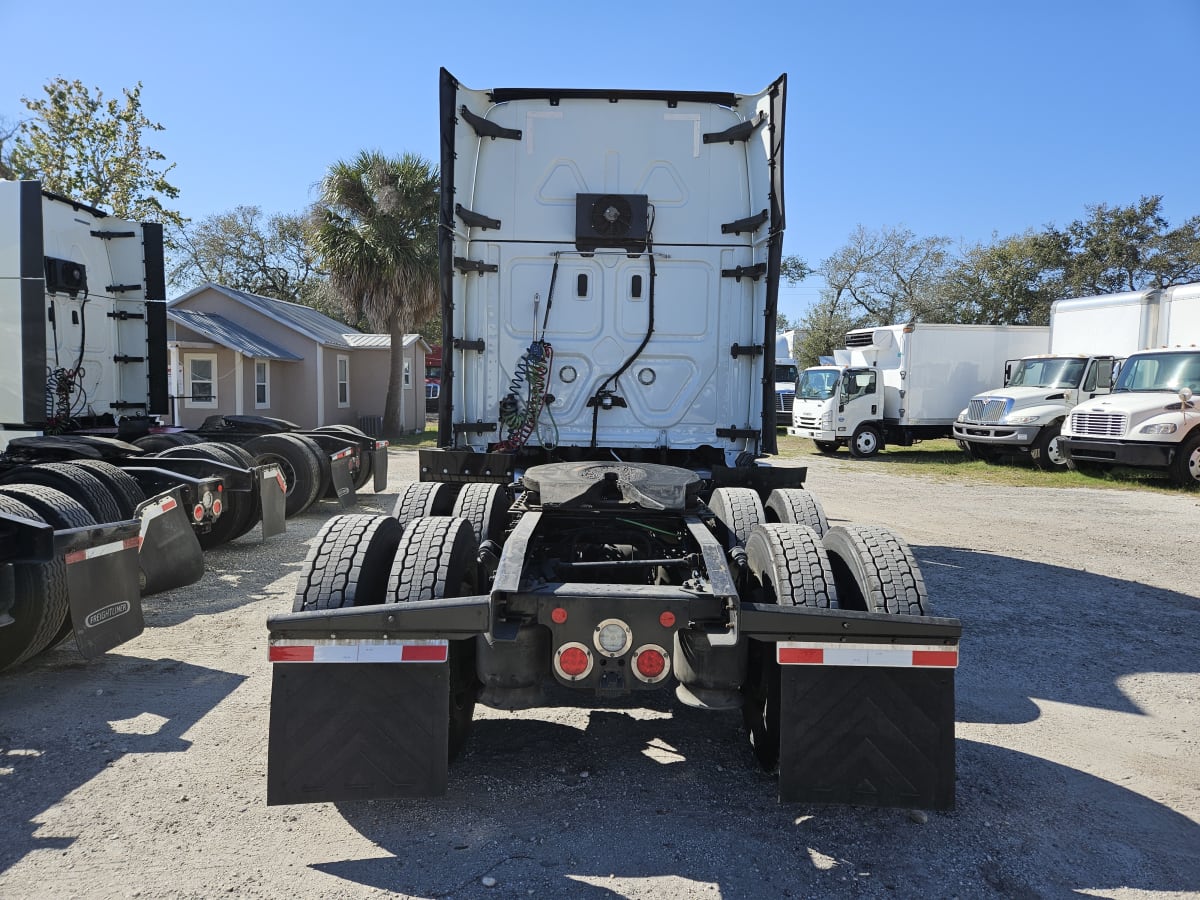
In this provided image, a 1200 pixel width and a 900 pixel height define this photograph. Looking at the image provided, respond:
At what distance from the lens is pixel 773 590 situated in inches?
133

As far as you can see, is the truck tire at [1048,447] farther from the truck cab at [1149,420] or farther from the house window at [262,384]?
the house window at [262,384]

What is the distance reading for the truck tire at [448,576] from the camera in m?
3.17

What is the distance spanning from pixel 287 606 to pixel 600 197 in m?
3.81

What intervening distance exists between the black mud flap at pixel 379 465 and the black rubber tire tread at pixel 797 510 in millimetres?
7587

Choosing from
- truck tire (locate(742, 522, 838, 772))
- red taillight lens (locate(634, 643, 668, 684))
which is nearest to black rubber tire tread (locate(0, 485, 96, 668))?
red taillight lens (locate(634, 643, 668, 684))

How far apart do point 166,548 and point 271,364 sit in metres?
20.4

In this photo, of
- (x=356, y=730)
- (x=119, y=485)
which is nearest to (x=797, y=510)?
(x=356, y=730)

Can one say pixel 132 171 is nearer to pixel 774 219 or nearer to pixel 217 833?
pixel 774 219

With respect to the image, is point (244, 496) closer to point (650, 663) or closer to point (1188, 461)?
point (650, 663)

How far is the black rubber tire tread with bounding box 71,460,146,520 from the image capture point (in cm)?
564

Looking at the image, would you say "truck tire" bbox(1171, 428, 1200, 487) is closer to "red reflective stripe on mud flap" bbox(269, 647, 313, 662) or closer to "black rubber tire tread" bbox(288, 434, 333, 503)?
"black rubber tire tread" bbox(288, 434, 333, 503)

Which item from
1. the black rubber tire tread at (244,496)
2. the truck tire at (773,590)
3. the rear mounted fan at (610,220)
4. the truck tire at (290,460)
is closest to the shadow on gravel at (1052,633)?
the truck tire at (773,590)

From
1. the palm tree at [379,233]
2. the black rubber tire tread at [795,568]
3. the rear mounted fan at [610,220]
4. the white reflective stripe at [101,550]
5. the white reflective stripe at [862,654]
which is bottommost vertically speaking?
the white reflective stripe at [862,654]

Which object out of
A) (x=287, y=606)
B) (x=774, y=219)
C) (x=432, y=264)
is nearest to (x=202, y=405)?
(x=432, y=264)
